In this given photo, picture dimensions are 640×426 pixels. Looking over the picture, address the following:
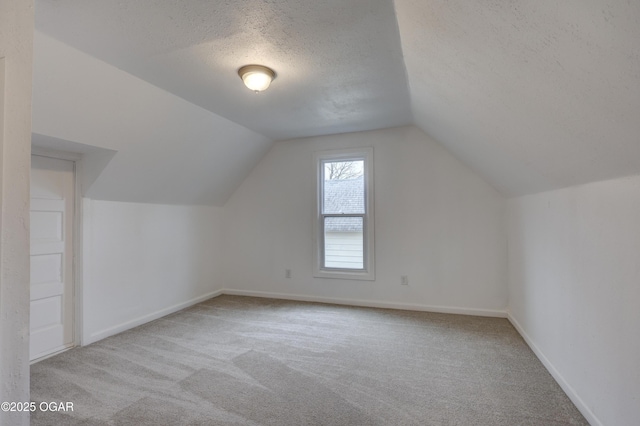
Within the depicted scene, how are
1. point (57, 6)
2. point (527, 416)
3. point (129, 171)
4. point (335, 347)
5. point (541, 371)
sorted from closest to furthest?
1. point (57, 6)
2. point (527, 416)
3. point (541, 371)
4. point (335, 347)
5. point (129, 171)

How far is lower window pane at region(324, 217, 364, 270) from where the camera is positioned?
4.42 metres

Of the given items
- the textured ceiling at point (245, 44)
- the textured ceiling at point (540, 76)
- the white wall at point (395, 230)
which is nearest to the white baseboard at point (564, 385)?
the white wall at point (395, 230)

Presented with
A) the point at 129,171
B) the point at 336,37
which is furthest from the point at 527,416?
the point at 129,171

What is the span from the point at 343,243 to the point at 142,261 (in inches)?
97.8

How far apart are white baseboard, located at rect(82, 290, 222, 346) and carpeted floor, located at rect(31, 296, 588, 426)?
0.13m

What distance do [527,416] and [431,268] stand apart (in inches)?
85.9

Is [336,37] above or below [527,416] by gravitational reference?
above

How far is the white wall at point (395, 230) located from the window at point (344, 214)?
4.2 inches

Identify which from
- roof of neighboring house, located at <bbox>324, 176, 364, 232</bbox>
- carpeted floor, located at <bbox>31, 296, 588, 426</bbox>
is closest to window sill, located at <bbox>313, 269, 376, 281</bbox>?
roof of neighboring house, located at <bbox>324, 176, 364, 232</bbox>

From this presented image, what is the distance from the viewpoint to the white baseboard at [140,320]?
10.2ft

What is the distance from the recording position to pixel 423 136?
409 centimetres

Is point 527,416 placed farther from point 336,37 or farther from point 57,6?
point 57,6

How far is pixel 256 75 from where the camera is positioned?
2.43 meters

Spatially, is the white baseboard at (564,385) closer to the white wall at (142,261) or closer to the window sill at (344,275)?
the window sill at (344,275)
